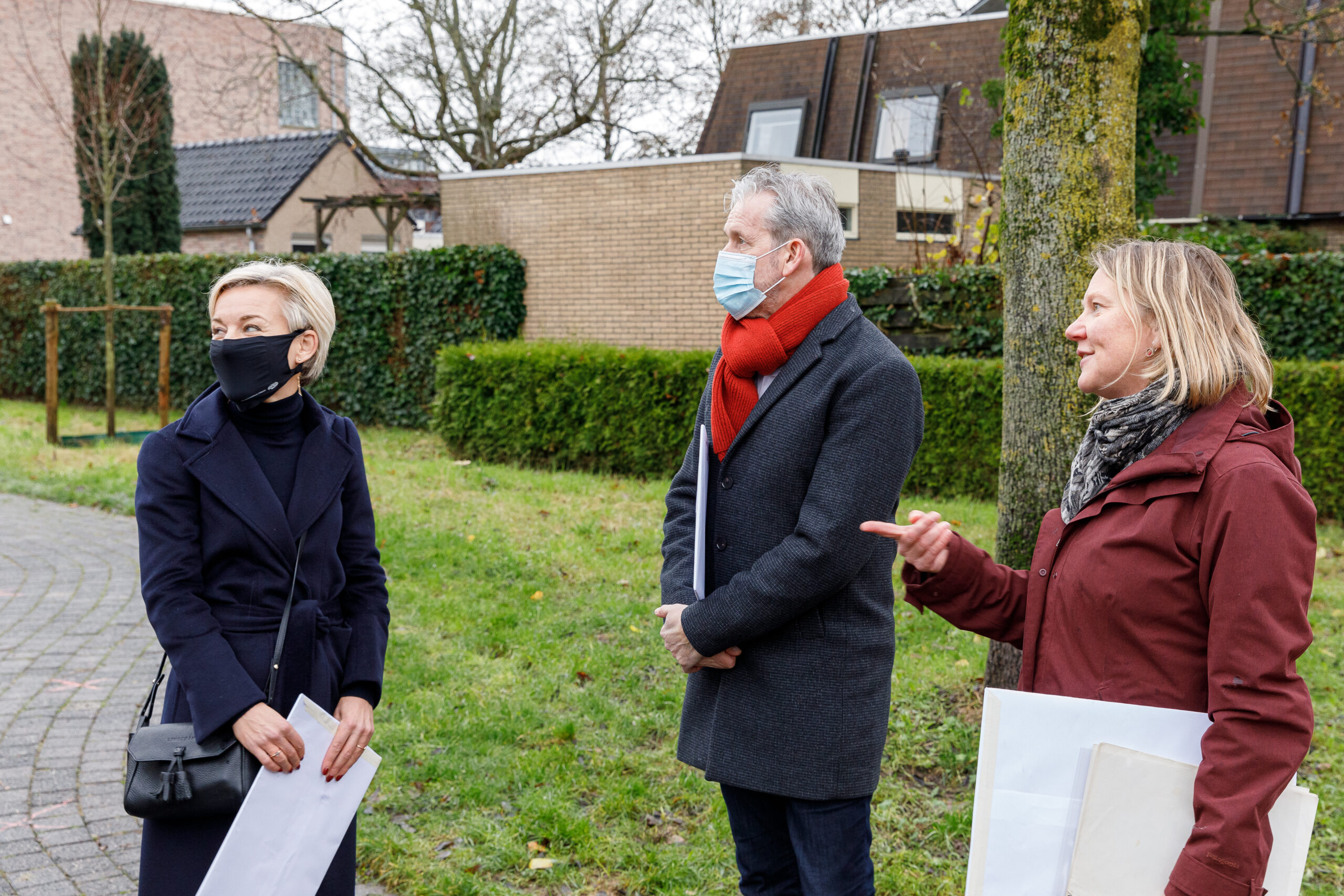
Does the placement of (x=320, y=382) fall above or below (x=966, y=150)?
below

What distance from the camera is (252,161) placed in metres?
29.2

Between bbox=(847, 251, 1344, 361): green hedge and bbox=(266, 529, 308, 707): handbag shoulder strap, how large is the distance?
7.97 metres

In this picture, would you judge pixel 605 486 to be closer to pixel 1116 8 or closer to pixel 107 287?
pixel 1116 8

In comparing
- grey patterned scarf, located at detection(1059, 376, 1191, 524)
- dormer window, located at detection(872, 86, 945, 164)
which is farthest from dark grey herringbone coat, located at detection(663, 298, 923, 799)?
dormer window, located at detection(872, 86, 945, 164)

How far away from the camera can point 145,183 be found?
2030 cm

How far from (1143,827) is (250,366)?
2107 mm

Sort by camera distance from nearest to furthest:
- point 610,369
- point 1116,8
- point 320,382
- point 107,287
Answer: point 1116,8
point 610,369
point 107,287
point 320,382

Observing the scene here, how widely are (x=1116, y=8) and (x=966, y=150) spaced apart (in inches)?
609

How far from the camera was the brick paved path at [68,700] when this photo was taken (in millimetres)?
3875

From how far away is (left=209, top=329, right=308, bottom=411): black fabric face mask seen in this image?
254 cm

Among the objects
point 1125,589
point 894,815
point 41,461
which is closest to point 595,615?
point 894,815

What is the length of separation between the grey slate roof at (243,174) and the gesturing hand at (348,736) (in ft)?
86.1

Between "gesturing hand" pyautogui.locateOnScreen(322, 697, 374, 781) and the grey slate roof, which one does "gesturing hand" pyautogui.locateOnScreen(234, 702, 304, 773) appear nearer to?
"gesturing hand" pyautogui.locateOnScreen(322, 697, 374, 781)

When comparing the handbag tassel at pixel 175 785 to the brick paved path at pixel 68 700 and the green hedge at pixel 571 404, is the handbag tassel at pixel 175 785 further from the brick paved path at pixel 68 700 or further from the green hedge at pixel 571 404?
the green hedge at pixel 571 404
